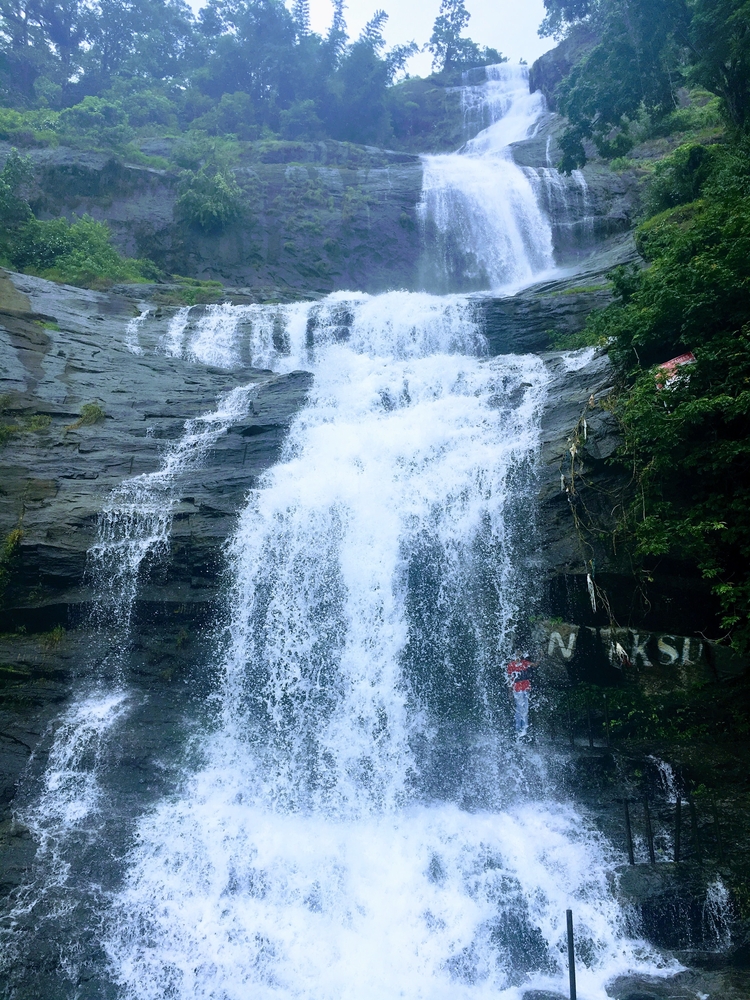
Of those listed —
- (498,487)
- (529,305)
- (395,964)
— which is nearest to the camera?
(395,964)

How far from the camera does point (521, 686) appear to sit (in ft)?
32.9

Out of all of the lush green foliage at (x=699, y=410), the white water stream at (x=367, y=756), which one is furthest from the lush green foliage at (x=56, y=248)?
the lush green foliage at (x=699, y=410)

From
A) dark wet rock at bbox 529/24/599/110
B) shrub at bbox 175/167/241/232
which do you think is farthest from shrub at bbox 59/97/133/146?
dark wet rock at bbox 529/24/599/110

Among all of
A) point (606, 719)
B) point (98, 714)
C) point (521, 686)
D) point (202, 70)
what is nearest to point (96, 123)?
point (202, 70)

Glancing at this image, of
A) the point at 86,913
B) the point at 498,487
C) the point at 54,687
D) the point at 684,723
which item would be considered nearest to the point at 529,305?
the point at 498,487

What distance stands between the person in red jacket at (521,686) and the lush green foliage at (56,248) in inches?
746

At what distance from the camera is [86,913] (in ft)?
27.8

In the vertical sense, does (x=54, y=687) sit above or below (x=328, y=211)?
below

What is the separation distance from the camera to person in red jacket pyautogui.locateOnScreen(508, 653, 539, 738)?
984 centimetres

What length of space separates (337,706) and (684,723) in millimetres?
4979

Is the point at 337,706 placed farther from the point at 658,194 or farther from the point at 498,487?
the point at 658,194

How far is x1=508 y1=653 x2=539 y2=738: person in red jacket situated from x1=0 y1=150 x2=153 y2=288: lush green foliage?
18.9 m

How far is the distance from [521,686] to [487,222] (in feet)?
76.4

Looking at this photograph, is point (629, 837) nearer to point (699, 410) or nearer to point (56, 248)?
point (699, 410)
